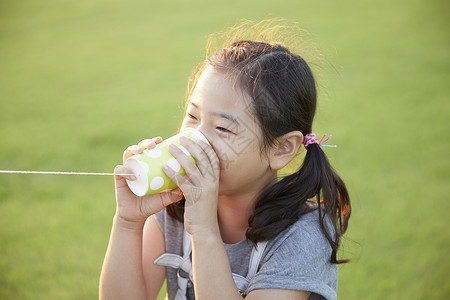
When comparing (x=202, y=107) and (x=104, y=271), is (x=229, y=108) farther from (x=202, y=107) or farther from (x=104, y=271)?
(x=104, y=271)

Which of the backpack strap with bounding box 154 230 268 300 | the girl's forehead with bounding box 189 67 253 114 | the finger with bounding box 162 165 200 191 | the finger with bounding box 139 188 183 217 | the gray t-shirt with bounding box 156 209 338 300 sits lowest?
the backpack strap with bounding box 154 230 268 300

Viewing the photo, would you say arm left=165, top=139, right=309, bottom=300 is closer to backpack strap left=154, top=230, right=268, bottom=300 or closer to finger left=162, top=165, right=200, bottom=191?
finger left=162, top=165, right=200, bottom=191

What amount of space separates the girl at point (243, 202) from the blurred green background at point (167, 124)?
0.37 m

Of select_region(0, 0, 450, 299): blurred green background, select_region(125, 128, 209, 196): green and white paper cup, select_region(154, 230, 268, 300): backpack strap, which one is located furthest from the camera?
select_region(0, 0, 450, 299): blurred green background

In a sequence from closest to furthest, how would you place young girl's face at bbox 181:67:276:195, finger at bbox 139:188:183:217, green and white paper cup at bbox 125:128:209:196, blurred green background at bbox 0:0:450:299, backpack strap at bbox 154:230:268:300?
green and white paper cup at bbox 125:128:209:196, young girl's face at bbox 181:67:276:195, finger at bbox 139:188:183:217, backpack strap at bbox 154:230:268:300, blurred green background at bbox 0:0:450:299

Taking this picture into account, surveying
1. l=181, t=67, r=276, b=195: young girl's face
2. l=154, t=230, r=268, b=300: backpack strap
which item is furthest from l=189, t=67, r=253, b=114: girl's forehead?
l=154, t=230, r=268, b=300: backpack strap

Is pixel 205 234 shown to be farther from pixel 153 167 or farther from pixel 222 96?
pixel 222 96

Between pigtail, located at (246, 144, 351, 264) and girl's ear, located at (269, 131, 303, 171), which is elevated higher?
girl's ear, located at (269, 131, 303, 171)

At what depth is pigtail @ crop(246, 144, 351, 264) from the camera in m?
1.79

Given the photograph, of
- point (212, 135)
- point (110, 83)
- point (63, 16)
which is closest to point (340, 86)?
point (110, 83)

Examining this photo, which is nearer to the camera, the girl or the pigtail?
the girl

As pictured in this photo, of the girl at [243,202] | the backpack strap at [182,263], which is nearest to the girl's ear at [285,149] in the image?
the girl at [243,202]

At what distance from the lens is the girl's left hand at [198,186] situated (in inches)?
64.2

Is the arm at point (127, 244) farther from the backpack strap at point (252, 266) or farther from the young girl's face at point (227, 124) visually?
the backpack strap at point (252, 266)
